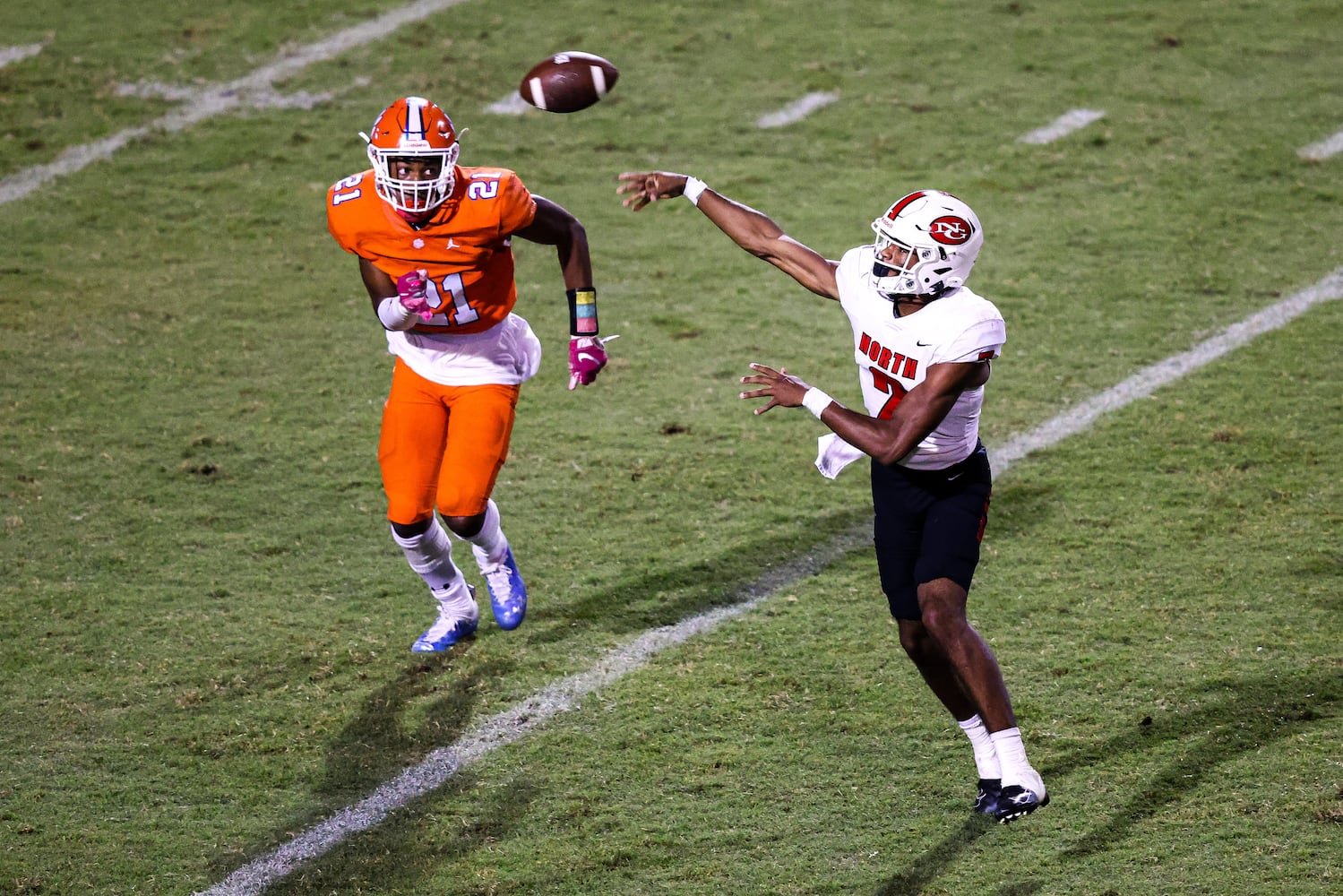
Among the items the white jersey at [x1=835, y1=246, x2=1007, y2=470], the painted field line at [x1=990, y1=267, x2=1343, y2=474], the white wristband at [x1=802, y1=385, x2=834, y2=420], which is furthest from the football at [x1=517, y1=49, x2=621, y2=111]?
the painted field line at [x1=990, y1=267, x2=1343, y2=474]

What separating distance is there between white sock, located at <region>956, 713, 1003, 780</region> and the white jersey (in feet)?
2.59

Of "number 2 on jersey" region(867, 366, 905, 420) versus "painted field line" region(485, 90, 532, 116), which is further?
"painted field line" region(485, 90, 532, 116)

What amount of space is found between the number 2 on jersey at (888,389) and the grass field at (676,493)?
1.18 m

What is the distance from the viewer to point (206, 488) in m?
6.79

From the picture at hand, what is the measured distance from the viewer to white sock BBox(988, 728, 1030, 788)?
171 inches

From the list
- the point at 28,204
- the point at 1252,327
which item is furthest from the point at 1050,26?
the point at 28,204

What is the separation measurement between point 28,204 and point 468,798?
6.59 m

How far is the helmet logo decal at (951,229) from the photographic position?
4422mm

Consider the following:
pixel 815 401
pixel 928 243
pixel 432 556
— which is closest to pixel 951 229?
pixel 928 243

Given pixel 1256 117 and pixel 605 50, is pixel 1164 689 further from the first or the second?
pixel 605 50

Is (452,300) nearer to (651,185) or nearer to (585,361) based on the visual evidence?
(585,361)

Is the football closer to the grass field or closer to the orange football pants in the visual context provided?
the orange football pants

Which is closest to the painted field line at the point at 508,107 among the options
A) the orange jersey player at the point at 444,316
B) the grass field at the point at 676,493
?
the grass field at the point at 676,493

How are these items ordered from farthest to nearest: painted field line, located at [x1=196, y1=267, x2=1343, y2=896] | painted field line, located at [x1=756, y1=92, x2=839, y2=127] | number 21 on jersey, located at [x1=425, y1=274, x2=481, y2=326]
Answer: painted field line, located at [x1=756, y1=92, x2=839, y2=127], number 21 on jersey, located at [x1=425, y1=274, x2=481, y2=326], painted field line, located at [x1=196, y1=267, x2=1343, y2=896]
